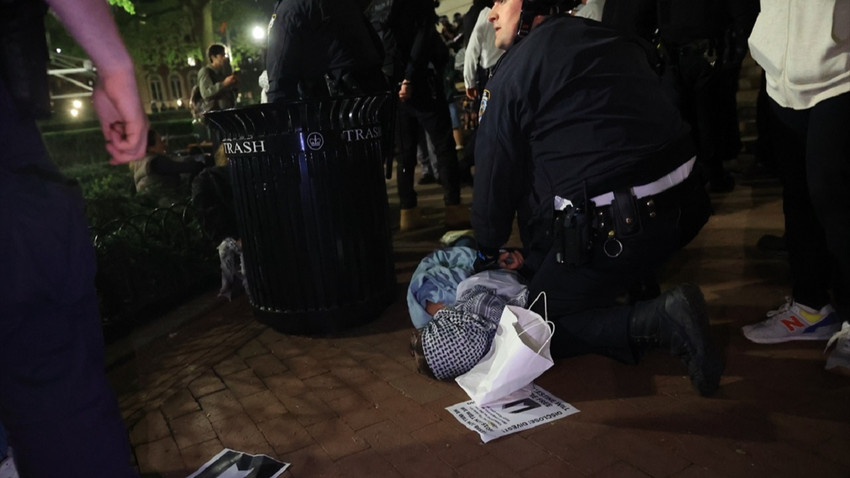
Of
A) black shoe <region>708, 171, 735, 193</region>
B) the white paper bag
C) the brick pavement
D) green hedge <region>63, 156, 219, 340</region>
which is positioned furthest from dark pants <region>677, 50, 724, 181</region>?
green hedge <region>63, 156, 219, 340</region>

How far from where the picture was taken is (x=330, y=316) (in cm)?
373

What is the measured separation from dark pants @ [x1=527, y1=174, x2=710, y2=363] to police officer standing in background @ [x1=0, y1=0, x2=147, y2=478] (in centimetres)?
192

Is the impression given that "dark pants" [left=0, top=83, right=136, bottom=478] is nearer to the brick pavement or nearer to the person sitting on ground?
the brick pavement

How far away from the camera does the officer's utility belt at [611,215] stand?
101 inches

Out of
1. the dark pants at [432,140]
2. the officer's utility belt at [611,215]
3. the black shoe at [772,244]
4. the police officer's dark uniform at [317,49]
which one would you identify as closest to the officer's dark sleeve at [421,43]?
the dark pants at [432,140]

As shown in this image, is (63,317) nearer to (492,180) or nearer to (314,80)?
(492,180)

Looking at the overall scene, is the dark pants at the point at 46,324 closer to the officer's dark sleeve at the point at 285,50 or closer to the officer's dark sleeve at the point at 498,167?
the officer's dark sleeve at the point at 498,167

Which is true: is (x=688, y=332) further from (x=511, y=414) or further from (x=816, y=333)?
(x=816, y=333)

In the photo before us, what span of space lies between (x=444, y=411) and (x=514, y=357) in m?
0.45

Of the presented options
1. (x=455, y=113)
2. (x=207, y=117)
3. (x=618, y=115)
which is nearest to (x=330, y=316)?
(x=207, y=117)

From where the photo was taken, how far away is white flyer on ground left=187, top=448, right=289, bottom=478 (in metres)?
2.37

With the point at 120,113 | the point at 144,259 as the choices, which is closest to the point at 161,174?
the point at 144,259

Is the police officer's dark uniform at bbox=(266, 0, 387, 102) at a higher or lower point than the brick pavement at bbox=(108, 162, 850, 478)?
higher

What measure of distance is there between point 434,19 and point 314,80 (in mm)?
2267
